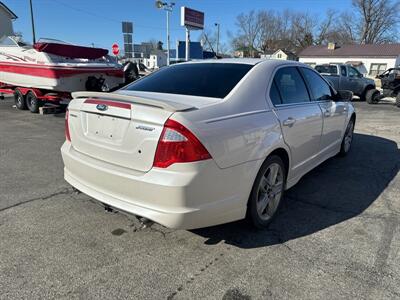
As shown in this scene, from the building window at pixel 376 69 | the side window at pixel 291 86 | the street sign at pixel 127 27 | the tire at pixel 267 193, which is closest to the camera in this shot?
the tire at pixel 267 193

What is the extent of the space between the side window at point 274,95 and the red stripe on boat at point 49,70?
25.7ft

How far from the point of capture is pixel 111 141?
2.76 metres

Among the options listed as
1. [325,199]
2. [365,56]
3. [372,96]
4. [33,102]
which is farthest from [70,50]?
[365,56]

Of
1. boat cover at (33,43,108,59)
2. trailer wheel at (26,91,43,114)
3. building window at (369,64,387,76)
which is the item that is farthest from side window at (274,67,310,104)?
building window at (369,64,387,76)

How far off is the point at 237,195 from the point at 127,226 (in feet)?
3.93

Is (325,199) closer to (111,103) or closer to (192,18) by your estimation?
(111,103)

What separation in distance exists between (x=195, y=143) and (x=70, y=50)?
9.31 metres

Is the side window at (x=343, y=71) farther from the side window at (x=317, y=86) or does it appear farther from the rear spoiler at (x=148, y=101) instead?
the rear spoiler at (x=148, y=101)

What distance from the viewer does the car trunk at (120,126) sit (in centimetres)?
252

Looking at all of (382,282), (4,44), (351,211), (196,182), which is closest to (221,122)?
(196,182)

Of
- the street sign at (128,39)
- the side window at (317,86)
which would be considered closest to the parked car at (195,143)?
the side window at (317,86)

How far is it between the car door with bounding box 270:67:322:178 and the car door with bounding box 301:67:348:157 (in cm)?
19

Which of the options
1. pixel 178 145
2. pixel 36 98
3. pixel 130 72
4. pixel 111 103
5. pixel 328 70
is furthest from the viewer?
pixel 328 70

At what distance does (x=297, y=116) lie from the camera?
11.9ft
